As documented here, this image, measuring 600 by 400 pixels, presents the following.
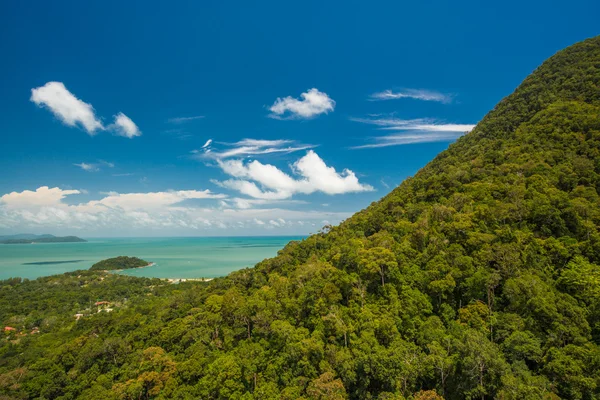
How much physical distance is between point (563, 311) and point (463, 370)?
23.6 ft

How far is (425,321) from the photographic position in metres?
18.5

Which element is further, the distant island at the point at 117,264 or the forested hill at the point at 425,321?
the distant island at the point at 117,264

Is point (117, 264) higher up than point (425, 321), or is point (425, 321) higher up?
point (425, 321)

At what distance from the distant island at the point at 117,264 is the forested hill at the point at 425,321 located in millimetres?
87903

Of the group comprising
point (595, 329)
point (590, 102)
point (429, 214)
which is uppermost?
point (590, 102)

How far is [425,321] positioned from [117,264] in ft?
418

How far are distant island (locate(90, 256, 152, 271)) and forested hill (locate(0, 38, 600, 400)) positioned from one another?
288ft

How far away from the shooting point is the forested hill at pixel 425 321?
14.9 meters

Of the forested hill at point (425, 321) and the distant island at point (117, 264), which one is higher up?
the forested hill at point (425, 321)

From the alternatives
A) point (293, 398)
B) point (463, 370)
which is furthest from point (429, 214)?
point (293, 398)

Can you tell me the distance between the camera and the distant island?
362ft

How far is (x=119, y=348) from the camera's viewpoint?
2689cm

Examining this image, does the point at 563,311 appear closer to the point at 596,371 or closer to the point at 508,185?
the point at 596,371

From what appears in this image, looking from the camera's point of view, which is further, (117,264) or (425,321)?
(117,264)
